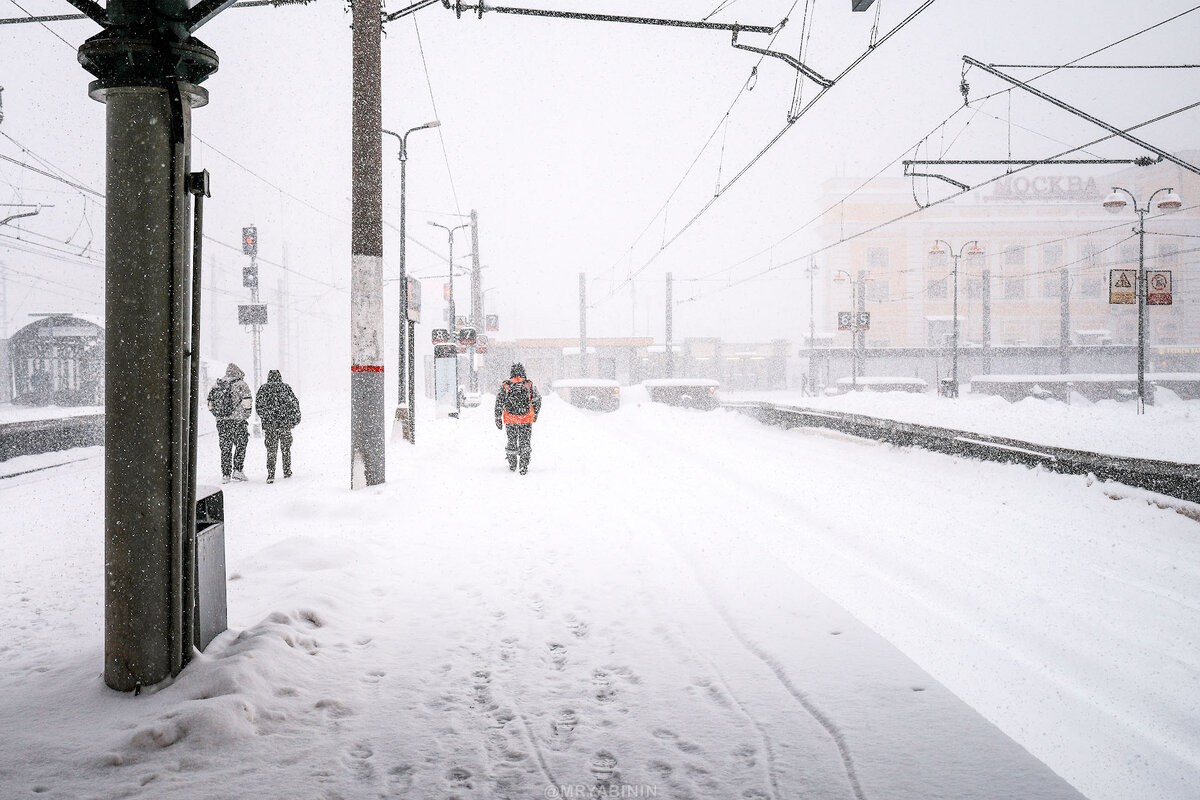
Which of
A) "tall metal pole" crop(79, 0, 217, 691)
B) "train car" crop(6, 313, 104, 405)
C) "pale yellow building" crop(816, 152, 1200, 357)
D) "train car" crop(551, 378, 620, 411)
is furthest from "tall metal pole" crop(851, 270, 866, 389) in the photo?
"train car" crop(6, 313, 104, 405)

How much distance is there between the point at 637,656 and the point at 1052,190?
76.7 meters

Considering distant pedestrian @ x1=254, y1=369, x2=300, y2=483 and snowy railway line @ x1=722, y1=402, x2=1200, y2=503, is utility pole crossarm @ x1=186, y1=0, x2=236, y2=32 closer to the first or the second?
distant pedestrian @ x1=254, y1=369, x2=300, y2=483

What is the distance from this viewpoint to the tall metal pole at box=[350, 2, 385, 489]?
8453 millimetres

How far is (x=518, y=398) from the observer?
35.1 ft

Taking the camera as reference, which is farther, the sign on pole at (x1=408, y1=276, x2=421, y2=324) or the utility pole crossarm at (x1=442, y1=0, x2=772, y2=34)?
the sign on pole at (x1=408, y1=276, x2=421, y2=324)

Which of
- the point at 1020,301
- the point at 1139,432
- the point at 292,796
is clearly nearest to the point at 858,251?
the point at 1020,301

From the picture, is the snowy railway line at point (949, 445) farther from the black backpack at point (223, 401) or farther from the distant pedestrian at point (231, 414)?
the black backpack at point (223, 401)

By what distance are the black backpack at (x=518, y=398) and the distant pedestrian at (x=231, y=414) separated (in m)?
3.89

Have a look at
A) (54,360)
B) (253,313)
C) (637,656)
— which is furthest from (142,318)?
(54,360)

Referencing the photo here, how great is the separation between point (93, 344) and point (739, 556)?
3493 centimetres

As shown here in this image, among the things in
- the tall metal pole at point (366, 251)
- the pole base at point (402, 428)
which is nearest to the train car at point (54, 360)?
the pole base at point (402, 428)

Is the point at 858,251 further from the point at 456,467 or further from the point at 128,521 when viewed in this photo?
the point at 128,521

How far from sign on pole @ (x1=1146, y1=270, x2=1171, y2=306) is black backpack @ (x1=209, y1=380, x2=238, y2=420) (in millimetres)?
23668

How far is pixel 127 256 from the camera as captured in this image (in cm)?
299
